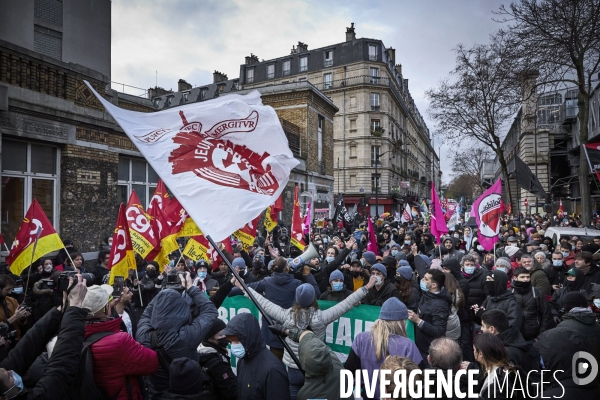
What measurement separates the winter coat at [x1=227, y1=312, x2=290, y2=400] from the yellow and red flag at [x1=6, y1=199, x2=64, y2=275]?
15.0 ft

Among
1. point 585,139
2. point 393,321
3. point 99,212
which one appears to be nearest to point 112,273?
point 393,321

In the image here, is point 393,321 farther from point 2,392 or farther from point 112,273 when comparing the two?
point 112,273

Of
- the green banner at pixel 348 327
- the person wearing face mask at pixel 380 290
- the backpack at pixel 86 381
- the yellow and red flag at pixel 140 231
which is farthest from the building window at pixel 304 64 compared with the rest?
the backpack at pixel 86 381

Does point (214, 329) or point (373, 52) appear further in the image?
point (373, 52)

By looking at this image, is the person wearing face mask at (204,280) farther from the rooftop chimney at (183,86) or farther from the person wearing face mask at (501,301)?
the rooftop chimney at (183,86)

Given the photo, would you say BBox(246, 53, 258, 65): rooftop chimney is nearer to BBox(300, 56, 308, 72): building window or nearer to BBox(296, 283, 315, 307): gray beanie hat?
BBox(300, 56, 308, 72): building window

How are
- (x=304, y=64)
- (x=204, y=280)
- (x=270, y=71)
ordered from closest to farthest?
(x=204, y=280), (x=304, y=64), (x=270, y=71)

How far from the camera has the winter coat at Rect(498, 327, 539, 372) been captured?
130 inches

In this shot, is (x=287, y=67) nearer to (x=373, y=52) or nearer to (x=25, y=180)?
(x=373, y=52)

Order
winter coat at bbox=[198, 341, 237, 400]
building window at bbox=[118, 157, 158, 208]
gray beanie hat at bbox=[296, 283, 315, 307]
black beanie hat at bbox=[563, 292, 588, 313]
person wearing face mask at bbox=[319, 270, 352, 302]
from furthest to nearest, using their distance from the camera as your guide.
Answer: building window at bbox=[118, 157, 158, 208], person wearing face mask at bbox=[319, 270, 352, 302], black beanie hat at bbox=[563, 292, 588, 313], gray beanie hat at bbox=[296, 283, 315, 307], winter coat at bbox=[198, 341, 237, 400]

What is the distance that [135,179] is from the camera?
1195 cm

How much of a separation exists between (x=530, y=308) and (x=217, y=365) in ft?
12.2

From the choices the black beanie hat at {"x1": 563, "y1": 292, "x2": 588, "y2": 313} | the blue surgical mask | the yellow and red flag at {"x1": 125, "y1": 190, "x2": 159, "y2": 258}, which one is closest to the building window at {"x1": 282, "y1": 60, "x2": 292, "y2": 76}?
the yellow and red flag at {"x1": 125, "y1": 190, "x2": 159, "y2": 258}

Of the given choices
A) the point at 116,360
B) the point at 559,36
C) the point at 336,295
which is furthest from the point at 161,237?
the point at 559,36
